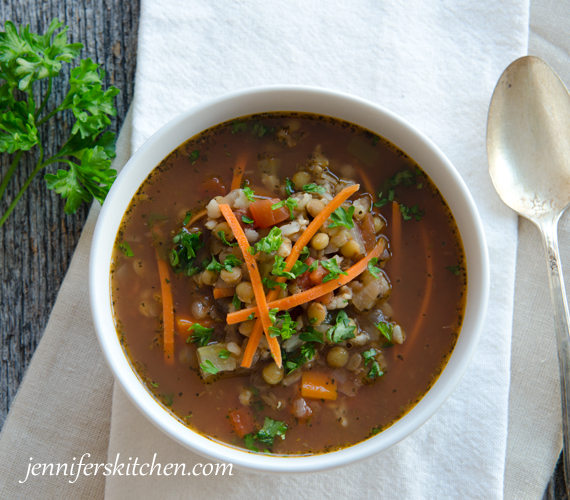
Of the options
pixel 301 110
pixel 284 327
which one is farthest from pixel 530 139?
pixel 284 327

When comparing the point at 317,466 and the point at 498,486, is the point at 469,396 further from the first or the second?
the point at 317,466

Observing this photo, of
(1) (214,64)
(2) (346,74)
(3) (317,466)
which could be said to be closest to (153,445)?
(3) (317,466)

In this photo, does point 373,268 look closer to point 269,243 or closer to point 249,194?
point 269,243

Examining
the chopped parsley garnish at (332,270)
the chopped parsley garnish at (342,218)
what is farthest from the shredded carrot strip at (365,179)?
the chopped parsley garnish at (332,270)

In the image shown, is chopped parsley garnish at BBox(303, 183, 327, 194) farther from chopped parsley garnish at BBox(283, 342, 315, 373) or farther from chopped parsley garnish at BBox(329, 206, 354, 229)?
chopped parsley garnish at BBox(283, 342, 315, 373)

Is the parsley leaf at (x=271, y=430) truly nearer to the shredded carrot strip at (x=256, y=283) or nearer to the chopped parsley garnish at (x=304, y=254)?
the shredded carrot strip at (x=256, y=283)
